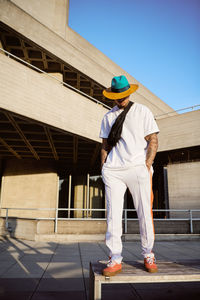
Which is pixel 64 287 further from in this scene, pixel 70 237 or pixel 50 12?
pixel 50 12

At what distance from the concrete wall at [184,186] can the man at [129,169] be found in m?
12.3

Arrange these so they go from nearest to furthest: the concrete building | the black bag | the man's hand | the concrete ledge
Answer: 1. the black bag
2. the man's hand
3. the concrete ledge
4. the concrete building

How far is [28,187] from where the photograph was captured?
54.2 ft

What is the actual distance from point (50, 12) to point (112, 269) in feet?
52.4

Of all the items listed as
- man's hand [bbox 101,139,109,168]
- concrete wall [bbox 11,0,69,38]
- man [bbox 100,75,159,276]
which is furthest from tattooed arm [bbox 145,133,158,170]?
concrete wall [bbox 11,0,69,38]

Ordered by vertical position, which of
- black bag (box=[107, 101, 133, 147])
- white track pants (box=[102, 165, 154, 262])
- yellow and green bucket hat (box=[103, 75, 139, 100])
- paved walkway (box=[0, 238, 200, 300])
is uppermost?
yellow and green bucket hat (box=[103, 75, 139, 100])

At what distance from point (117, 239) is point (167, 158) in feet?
45.3

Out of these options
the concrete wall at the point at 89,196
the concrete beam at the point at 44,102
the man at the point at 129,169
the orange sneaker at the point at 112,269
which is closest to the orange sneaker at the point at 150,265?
the man at the point at 129,169

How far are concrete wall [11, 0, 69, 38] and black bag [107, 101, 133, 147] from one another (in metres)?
13.8

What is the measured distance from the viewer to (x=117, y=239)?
7.86 ft

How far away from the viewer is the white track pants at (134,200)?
240cm

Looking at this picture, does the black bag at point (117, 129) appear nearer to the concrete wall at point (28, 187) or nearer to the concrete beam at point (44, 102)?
the concrete beam at point (44, 102)

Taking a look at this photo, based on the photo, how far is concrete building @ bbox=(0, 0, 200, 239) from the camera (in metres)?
9.38

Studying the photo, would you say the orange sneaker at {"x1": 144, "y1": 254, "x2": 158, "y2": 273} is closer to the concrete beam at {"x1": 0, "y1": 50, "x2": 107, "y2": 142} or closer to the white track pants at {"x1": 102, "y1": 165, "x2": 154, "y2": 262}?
the white track pants at {"x1": 102, "y1": 165, "x2": 154, "y2": 262}
